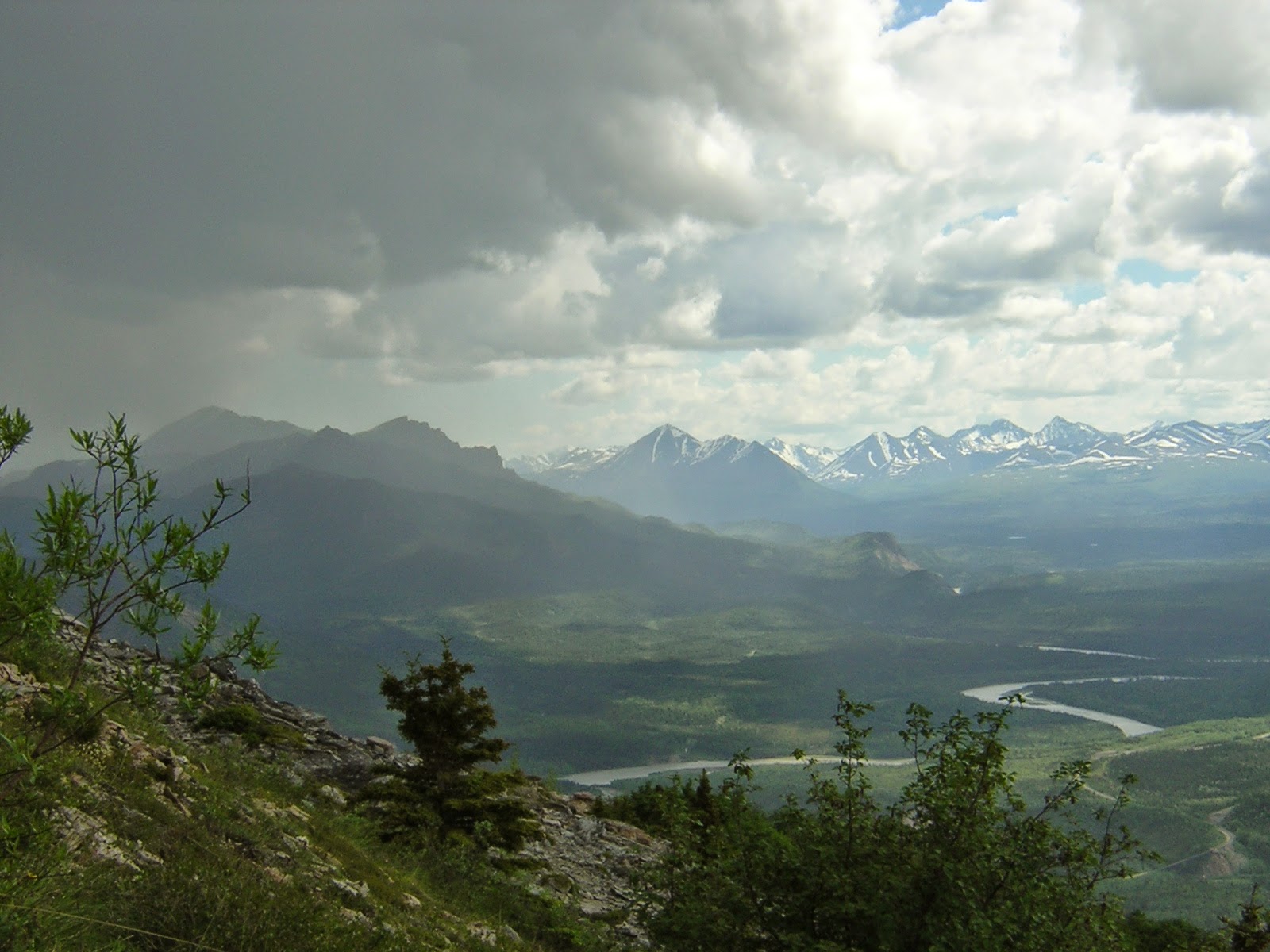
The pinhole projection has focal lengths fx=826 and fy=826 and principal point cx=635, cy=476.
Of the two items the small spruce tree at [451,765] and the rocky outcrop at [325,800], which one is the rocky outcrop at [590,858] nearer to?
the rocky outcrop at [325,800]

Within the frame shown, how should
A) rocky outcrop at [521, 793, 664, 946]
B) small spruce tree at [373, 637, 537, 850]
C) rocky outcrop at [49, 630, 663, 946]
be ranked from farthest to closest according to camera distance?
small spruce tree at [373, 637, 537, 850] < rocky outcrop at [521, 793, 664, 946] < rocky outcrop at [49, 630, 663, 946]

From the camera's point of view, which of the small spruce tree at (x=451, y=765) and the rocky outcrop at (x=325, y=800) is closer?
the rocky outcrop at (x=325, y=800)

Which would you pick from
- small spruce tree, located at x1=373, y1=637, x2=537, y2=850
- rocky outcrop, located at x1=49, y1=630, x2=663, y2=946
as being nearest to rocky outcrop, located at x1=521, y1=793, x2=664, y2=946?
rocky outcrop, located at x1=49, y1=630, x2=663, y2=946

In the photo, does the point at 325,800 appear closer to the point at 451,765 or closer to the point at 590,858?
the point at 451,765

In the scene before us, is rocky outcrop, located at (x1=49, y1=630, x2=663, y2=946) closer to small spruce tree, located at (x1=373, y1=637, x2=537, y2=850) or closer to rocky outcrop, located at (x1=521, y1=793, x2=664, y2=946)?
rocky outcrop, located at (x1=521, y1=793, x2=664, y2=946)

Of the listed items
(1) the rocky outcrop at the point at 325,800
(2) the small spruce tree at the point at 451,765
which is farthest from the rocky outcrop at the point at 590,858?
(2) the small spruce tree at the point at 451,765

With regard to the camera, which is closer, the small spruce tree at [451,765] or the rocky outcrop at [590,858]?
the rocky outcrop at [590,858]

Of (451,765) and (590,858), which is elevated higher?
(451,765)

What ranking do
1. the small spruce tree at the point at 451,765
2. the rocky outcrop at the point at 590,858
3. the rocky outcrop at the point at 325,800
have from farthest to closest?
the small spruce tree at the point at 451,765, the rocky outcrop at the point at 590,858, the rocky outcrop at the point at 325,800

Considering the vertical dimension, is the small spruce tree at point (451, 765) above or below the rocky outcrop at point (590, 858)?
above

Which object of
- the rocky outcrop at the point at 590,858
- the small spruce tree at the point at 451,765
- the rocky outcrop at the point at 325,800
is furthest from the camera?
the small spruce tree at the point at 451,765

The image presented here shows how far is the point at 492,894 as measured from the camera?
71.2ft

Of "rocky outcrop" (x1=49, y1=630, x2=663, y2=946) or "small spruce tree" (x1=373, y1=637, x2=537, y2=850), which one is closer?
"rocky outcrop" (x1=49, y1=630, x2=663, y2=946)

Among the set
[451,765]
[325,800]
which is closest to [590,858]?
[451,765]
